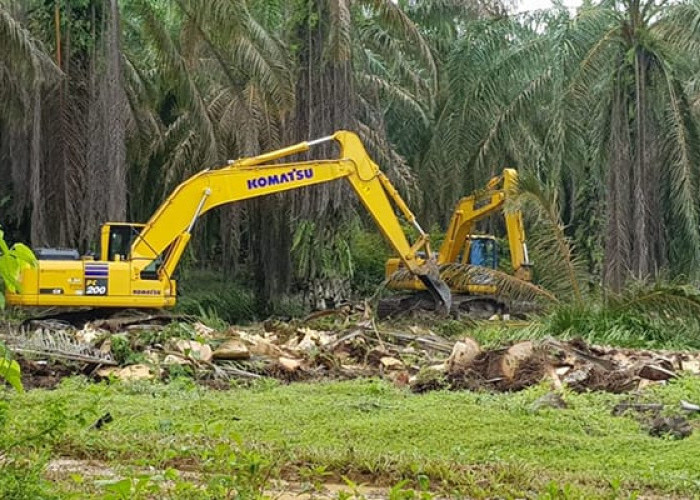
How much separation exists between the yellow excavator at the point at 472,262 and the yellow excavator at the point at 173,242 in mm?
643

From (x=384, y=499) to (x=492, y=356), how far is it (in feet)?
21.8

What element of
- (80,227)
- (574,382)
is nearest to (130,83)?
(80,227)

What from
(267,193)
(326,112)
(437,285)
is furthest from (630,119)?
(267,193)

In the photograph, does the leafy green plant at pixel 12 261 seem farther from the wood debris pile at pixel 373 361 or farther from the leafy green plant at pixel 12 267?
the wood debris pile at pixel 373 361

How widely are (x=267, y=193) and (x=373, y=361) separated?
7.02 metres

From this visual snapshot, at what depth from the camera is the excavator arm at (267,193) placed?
785 inches

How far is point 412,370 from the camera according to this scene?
47.2 ft

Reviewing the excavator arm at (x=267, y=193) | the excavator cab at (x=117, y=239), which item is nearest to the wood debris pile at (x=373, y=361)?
the excavator arm at (x=267, y=193)

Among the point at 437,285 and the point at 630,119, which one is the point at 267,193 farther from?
the point at 630,119

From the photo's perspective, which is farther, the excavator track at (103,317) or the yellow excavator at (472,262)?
the yellow excavator at (472,262)

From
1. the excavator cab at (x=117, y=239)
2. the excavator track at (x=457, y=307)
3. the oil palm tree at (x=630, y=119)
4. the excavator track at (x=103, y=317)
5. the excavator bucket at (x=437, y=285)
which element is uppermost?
the oil palm tree at (x=630, y=119)

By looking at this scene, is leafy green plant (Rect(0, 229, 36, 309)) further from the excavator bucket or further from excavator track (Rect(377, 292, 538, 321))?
the excavator bucket

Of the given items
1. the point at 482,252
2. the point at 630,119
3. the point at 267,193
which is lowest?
the point at 482,252

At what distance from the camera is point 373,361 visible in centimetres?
1517
